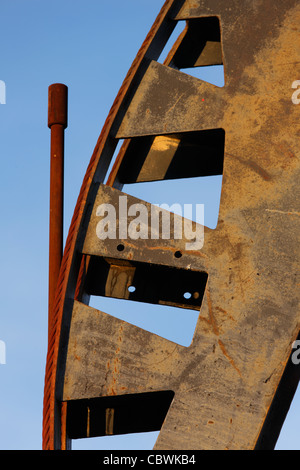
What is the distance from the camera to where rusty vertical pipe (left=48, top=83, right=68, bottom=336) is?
6.92m

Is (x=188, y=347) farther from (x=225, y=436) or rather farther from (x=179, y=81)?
(x=179, y=81)

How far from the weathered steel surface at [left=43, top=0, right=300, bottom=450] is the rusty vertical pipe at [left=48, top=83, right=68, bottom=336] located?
425 millimetres

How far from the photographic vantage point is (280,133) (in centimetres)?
616

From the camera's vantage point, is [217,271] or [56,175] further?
[56,175]

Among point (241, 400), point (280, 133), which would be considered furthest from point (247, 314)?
point (280, 133)

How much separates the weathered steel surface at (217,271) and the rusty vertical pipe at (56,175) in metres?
0.42

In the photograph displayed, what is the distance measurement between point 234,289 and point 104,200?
136 centimetres

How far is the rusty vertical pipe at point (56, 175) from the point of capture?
692 centimetres

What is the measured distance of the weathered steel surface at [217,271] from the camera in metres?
5.70

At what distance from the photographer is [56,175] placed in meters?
7.14

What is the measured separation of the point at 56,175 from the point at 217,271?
6.69 ft

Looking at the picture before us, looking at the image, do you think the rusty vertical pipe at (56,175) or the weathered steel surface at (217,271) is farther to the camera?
the rusty vertical pipe at (56,175)
